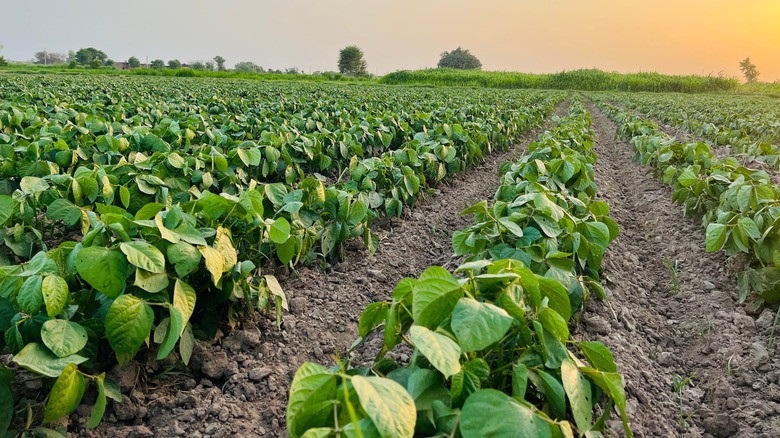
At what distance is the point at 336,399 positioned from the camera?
107 cm

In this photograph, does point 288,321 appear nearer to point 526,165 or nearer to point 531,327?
point 531,327

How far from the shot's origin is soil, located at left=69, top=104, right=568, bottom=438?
2066mm

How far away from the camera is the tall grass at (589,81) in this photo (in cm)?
3809

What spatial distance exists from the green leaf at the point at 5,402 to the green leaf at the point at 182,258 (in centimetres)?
63

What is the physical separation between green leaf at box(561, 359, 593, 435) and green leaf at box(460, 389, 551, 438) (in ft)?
0.79

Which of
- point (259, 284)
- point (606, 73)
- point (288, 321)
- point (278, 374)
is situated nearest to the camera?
point (278, 374)

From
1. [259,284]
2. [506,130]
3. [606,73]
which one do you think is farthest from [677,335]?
[606,73]

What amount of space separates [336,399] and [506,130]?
343 inches

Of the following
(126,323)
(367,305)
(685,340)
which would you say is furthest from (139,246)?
(685,340)

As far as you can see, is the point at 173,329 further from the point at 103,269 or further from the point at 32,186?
the point at 32,186

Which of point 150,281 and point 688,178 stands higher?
point 688,178

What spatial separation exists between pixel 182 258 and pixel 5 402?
727 mm

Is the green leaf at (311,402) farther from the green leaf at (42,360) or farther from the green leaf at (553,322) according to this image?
the green leaf at (42,360)

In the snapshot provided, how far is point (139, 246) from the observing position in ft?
6.02
